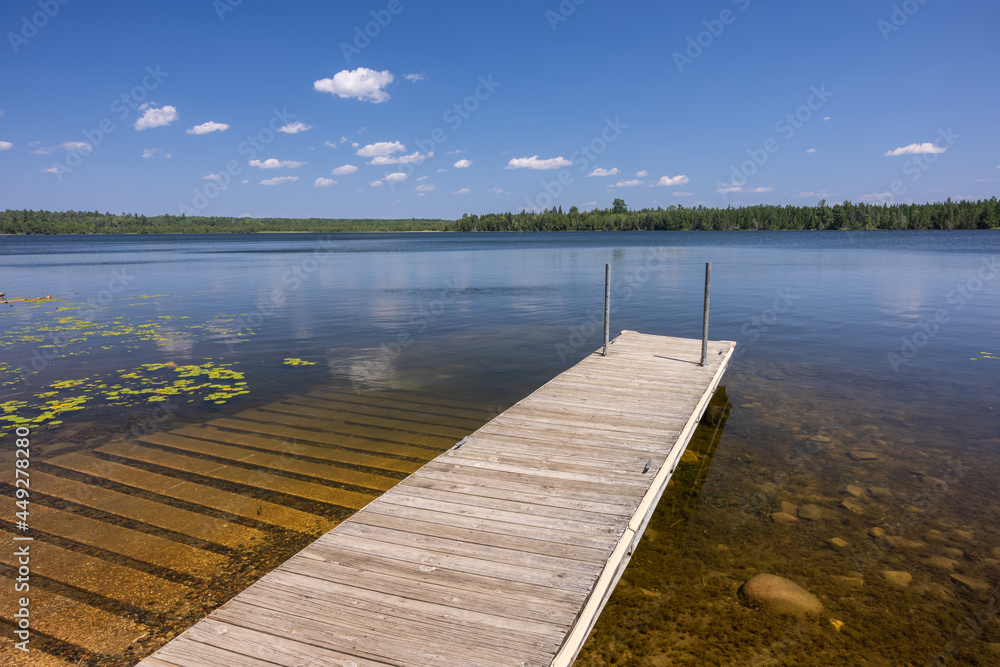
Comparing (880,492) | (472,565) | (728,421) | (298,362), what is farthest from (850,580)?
(298,362)

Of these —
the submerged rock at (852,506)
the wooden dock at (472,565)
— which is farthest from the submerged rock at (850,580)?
the wooden dock at (472,565)

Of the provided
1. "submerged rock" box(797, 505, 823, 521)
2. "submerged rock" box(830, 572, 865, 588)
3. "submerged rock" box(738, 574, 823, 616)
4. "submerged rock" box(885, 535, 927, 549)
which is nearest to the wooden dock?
"submerged rock" box(738, 574, 823, 616)

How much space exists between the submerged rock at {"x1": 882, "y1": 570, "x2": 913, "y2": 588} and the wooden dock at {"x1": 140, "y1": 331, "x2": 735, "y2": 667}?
7.09 ft

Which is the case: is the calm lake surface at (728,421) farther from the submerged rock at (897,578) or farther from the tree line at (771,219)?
the tree line at (771,219)

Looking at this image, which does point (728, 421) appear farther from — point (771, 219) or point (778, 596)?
point (771, 219)

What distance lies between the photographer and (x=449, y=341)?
51.8ft

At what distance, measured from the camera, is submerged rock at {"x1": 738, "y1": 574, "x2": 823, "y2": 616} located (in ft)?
15.4

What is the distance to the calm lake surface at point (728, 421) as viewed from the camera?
14.9 feet

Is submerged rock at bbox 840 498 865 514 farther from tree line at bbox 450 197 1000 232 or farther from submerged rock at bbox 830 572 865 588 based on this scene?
tree line at bbox 450 197 1000 232

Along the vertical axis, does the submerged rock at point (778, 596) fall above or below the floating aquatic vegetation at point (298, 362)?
below

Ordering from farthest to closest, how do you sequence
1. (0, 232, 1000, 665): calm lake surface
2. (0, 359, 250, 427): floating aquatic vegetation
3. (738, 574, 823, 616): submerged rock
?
(0, 359, 250, 427): floating aquatic vegetation, (738, 574, 823, 616): submerged rock, (0, 232, 1000, 665): calm lake surface

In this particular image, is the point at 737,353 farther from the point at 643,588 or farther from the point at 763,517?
the point at 643,588

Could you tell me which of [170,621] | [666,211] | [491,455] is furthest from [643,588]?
[666,211]

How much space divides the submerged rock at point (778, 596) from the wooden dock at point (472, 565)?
118 cm
